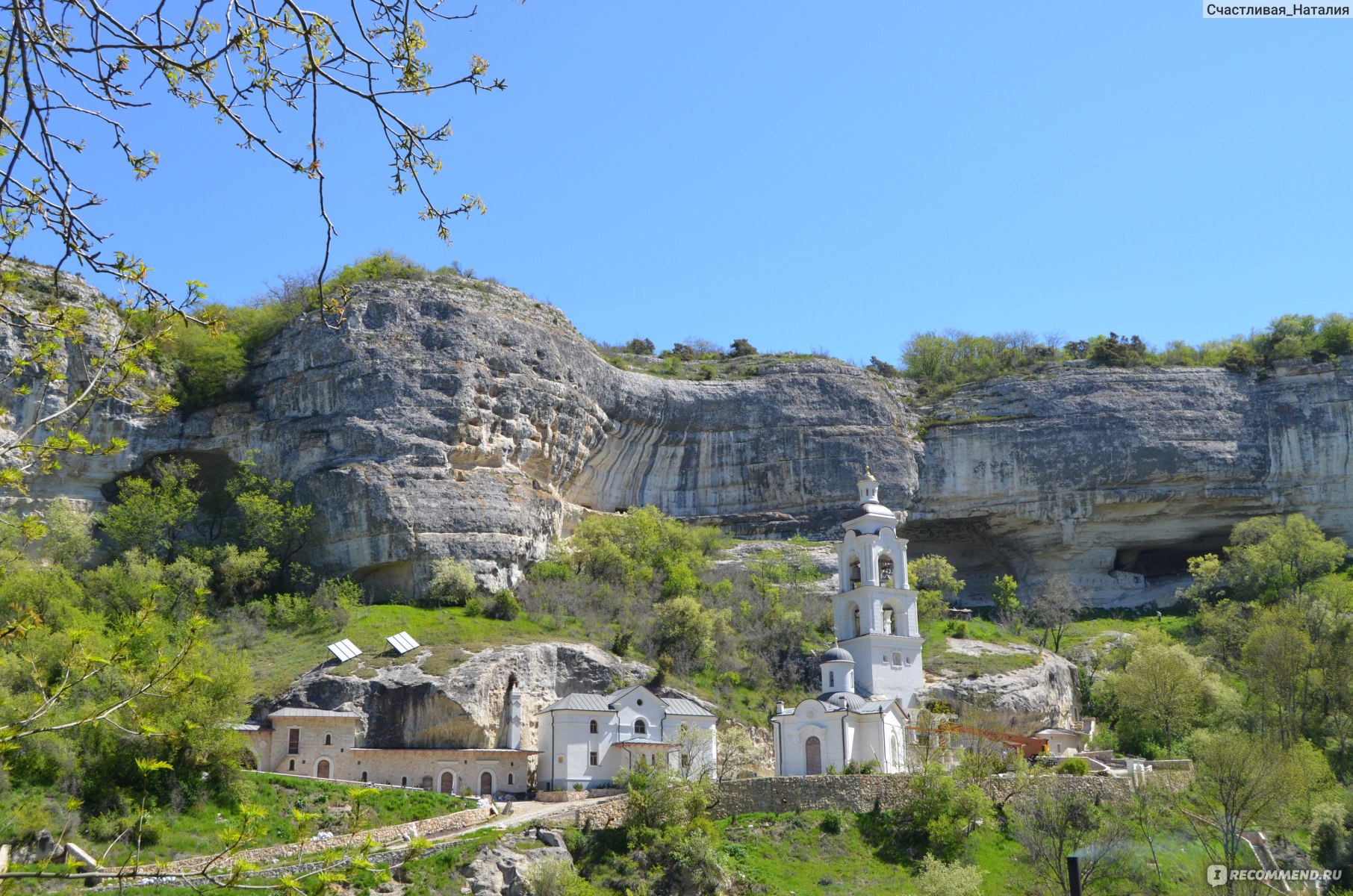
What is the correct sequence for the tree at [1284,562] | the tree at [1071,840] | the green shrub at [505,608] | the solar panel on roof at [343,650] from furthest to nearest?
the tree at [1284,562] < the green shrub at [505,608] < the solar panel on roof at [343,650] < the tree at [1071,840]

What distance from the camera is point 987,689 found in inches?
1694

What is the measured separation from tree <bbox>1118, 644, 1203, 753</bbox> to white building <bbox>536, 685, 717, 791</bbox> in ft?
49.4

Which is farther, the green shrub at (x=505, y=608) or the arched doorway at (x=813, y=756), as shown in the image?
the green shrub at (x=505, y=608)

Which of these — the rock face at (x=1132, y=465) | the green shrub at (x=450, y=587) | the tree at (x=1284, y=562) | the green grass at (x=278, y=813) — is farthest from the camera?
the rock face at (x=1132, y=465)

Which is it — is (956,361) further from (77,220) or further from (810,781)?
(77,220)

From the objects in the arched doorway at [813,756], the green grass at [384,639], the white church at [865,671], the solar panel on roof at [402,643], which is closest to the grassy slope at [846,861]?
the arched doorway at [813,756]

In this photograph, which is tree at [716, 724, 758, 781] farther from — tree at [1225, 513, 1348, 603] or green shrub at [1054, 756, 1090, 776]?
tree at [1225, 513, 1348, 603]

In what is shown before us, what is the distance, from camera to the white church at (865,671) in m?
37.1

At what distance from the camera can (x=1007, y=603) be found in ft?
182

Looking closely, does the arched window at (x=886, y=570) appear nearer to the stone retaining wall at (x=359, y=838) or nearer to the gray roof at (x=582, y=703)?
the gray roof at (x=582, y=703)

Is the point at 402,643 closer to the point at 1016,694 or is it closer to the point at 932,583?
the point at 1016,694

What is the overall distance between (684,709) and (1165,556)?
1406 inches

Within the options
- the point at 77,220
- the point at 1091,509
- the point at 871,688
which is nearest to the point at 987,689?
the point at 871,688

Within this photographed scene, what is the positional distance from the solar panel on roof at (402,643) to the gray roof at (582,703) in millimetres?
4548
